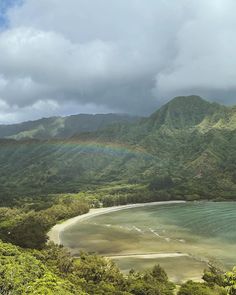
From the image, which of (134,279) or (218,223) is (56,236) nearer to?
(218,223)

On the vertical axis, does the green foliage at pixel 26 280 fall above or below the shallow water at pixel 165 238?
above

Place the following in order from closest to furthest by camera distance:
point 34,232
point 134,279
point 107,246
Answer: point 134,279, point 34,232, point 107,246

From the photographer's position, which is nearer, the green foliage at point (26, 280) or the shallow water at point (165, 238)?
the green foliage at point (26, 280)

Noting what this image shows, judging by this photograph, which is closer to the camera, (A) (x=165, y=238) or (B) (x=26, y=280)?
(B) (x=26, y=280)

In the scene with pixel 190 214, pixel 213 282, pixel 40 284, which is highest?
pixel 40 284

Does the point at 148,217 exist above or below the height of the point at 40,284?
below

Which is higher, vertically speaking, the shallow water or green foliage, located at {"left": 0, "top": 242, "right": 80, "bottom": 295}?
green foliage, located at {"left": 0, "top": 242, "right": 80, "bottom": 295}

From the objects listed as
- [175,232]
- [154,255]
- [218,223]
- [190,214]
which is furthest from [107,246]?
[190,214]

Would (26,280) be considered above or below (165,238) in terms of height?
above
